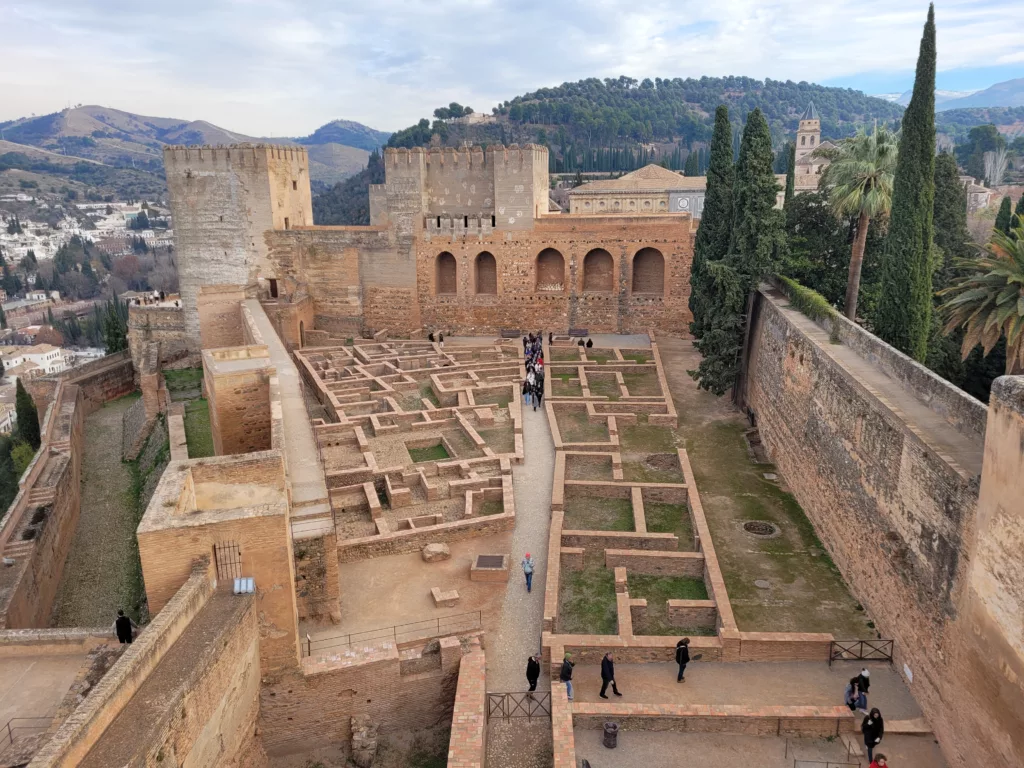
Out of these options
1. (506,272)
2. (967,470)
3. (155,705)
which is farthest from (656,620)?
(506,272)

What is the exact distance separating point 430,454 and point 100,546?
30.6 feet

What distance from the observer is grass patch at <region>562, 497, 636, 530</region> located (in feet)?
47.0

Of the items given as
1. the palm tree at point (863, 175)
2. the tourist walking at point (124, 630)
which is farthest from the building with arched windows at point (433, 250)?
the tourist walking at point (124, 630)

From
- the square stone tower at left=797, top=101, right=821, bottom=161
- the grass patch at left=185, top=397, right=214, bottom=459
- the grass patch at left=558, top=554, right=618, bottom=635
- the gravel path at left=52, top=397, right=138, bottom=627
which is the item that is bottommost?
the gravel path at left=52, top=397, right=138, bottom=627

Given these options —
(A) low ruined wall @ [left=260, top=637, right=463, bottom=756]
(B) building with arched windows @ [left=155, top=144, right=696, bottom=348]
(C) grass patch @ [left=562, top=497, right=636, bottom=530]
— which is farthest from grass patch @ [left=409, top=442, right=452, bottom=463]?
(B) building with arched windows @ [left=155, top=144, right=696, bottom=348]

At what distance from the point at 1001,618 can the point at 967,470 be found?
191cm

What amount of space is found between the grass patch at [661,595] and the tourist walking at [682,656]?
1.13 meters

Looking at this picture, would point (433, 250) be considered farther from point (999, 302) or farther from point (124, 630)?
point (124, 630)

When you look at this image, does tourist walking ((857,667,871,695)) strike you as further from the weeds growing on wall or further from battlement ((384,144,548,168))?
battlement ((384,144,548,168))

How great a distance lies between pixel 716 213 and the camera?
76.6 feet

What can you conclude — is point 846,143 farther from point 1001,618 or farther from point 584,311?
point 1001,618

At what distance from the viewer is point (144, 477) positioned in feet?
71.7

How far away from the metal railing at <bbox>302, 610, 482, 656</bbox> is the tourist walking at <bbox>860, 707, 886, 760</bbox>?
16.6 ft

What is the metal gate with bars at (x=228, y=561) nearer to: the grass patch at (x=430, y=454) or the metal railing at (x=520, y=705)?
the metal railing at (x=520, y=705)
